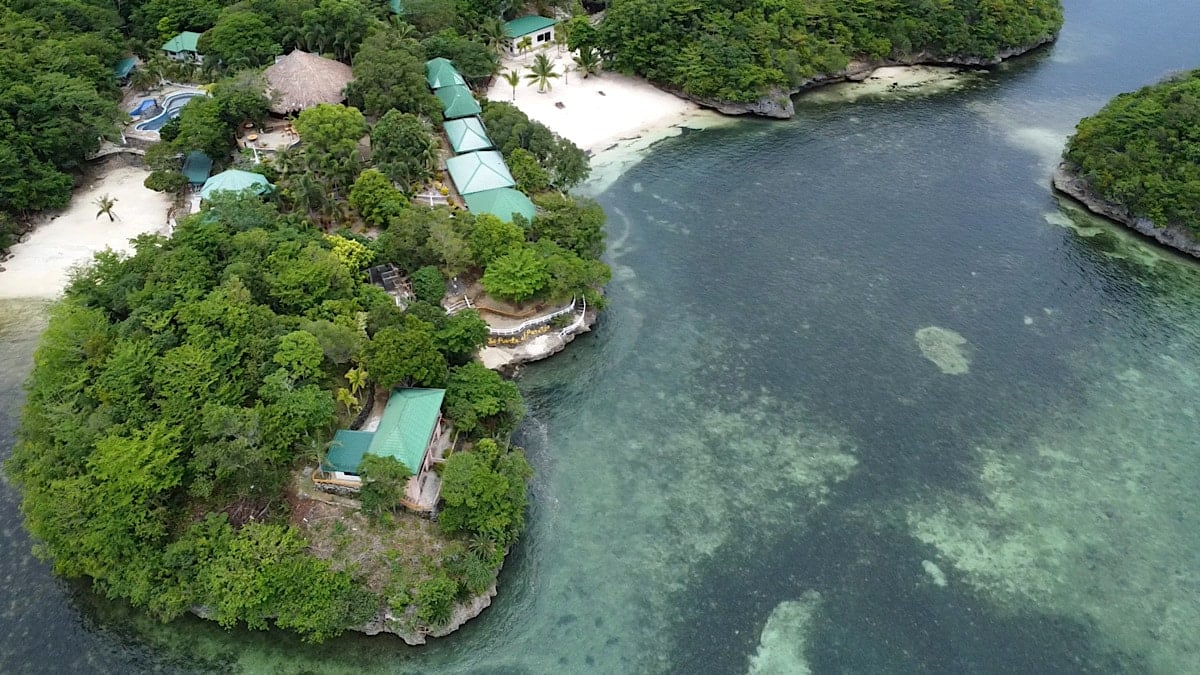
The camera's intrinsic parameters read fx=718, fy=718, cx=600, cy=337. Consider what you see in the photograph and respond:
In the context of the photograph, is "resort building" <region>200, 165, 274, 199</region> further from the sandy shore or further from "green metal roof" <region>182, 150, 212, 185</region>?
the sandy shore

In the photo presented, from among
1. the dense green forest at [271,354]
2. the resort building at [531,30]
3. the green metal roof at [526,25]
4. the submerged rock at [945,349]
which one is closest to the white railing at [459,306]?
the dense green forest at [271,354]

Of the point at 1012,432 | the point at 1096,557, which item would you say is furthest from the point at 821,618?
the point at 1012,432

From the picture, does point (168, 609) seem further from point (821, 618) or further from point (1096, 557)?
point (1096, 557)

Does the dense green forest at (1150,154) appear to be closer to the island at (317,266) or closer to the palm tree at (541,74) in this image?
the island at (317,266)

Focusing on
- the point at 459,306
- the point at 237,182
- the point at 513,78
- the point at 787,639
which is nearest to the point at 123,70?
the point at 237,182

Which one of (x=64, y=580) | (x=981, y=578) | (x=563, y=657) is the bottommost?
(x=64, y=580)

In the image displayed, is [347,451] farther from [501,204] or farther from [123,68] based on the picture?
[123,68]

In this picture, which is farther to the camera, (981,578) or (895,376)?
(895,376)
